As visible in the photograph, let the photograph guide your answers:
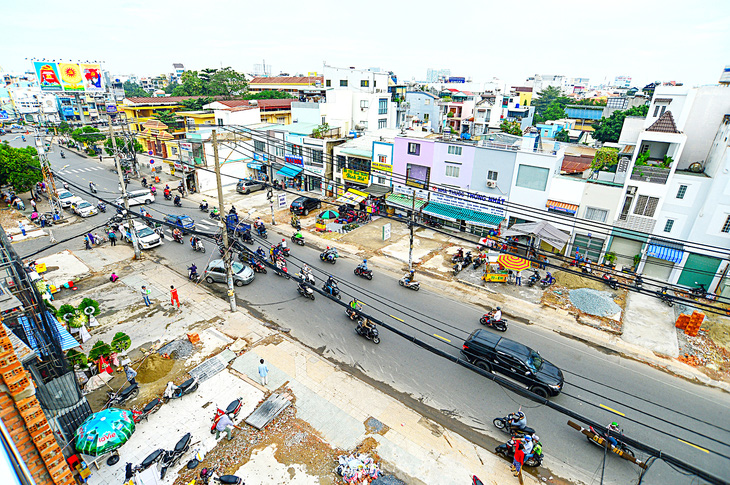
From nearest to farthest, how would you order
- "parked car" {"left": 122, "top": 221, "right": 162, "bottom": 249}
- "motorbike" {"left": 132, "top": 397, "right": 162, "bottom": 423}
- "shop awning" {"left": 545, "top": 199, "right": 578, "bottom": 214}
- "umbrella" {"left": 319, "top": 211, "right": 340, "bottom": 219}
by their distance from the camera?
"motorbike" {"left": 132, "top": 397, "right": 162, "bottom": 423}, "shop awning" {"left": 545, "top": 199, "right": 578, "bottom": 214}, "parked car" {"left": 122, "top": 221, "right": 162, "bottom": 249}, "umbrella" {"left": 319, "top": 211, "right": 340, "bottom": 219}

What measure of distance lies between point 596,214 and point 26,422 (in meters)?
31.0

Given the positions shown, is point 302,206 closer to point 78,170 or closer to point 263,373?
point 263,373

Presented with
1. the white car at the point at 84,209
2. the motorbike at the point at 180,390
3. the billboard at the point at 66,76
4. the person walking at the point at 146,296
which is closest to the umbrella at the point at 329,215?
the person walking at the point at 146,296

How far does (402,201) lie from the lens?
108ft

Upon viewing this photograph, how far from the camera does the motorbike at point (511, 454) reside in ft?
38.3

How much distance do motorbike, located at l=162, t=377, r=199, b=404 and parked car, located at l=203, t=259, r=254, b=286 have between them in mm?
8772

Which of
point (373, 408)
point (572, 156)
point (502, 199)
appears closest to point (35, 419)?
point (373, 408)

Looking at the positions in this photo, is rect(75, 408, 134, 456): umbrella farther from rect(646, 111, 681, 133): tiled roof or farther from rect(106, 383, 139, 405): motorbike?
rect(646, 111, 681, 133): tiled roof

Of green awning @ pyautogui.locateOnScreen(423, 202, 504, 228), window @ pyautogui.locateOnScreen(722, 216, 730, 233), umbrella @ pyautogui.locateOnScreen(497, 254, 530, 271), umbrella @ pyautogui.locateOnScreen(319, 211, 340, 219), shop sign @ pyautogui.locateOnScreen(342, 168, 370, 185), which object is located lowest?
umbrella @ pyautogui.locateOnScreen(319, 211, 340, 219)

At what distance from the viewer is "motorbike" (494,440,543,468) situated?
38.3 feet

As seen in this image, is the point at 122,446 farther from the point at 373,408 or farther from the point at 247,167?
the point at 247,167

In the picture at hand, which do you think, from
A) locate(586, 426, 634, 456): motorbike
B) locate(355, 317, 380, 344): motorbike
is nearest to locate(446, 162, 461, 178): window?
locate(355, 317, 380, 344): motorbike

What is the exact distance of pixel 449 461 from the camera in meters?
12.0

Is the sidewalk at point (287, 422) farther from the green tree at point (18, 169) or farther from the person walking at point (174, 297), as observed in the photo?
the green tree at point (18, 169)
